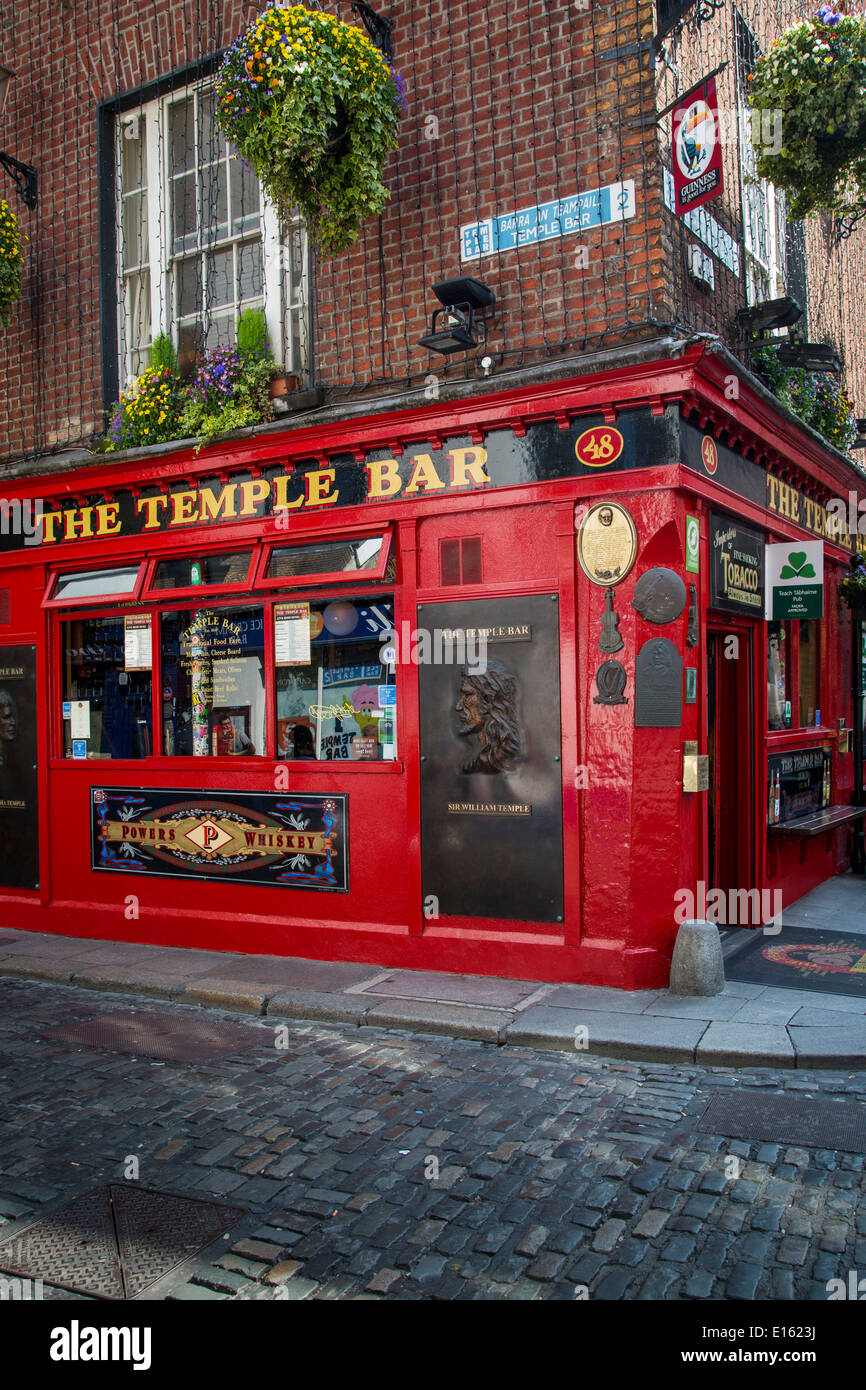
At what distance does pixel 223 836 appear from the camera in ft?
28.8

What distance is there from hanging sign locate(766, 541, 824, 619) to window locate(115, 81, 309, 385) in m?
4.58

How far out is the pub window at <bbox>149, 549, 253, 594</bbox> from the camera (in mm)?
8758

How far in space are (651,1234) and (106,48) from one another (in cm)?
1143

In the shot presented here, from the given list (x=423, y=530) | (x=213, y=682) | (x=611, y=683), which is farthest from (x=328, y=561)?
(x=611, y=683)

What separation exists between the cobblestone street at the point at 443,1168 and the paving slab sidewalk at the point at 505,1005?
13 cm

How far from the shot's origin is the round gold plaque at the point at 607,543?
6898 millimetres

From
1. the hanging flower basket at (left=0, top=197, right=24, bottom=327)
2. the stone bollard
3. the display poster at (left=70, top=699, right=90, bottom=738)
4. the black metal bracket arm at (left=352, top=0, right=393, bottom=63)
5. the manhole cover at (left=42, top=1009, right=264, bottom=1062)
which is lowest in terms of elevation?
the manhole cover at (left=42, top=1009, right=264, bottom=1062)

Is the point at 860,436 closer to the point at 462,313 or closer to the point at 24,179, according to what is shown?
the point at 462,313

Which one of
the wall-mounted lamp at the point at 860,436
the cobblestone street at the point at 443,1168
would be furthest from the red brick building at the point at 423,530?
the cobblestone street at the point at 443,1168

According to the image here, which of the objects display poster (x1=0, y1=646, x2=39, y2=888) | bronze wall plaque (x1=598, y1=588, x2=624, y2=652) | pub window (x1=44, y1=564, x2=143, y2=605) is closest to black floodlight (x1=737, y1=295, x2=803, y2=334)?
bronze wall plaque (x1=598, y1=588, x2=624, y2=652)

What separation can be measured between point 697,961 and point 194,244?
8.00 m

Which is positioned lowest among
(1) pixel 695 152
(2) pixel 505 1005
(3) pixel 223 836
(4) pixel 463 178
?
(2) pixel 505 1005

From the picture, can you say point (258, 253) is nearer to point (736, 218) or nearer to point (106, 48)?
point (106, 48)

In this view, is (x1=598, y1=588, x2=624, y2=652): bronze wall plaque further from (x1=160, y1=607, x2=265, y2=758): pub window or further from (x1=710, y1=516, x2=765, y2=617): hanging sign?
(x1=160, y1=607, x2=265, y2=758): pub window
